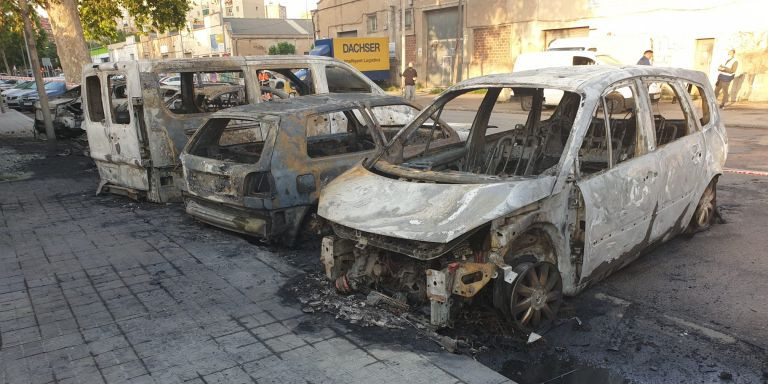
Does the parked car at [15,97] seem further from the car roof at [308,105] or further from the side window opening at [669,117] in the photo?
the side window opening at [669,117]

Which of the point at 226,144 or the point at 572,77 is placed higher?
the point at 572,77

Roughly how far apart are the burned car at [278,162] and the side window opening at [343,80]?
6.90 ft

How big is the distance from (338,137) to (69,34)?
39.9ft

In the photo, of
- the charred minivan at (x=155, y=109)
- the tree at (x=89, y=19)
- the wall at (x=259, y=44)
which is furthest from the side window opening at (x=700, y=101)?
the wall at (x=259, y=44)

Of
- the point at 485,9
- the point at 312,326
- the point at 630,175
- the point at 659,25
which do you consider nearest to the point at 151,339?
the point at 312,326

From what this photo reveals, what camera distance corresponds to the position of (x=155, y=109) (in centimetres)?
697

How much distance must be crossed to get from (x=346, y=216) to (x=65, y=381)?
2.00 m

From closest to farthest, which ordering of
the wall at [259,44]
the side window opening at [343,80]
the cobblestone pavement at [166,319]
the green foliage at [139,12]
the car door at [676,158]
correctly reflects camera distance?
the cobblestone pavement at [166,319] → the car door at [676,158] → the side window opening at [343,80] → the green foliage at [139,12] → the wall at [259,44]

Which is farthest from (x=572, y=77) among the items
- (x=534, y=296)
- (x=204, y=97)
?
(x=204, y=97)

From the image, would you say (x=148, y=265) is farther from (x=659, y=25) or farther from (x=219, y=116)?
(x=659, y=25)

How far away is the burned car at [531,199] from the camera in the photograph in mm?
3543

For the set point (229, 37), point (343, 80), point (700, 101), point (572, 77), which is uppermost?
point (229, 37)

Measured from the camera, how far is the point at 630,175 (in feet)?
13.7

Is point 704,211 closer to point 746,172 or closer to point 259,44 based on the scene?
point 746,172
